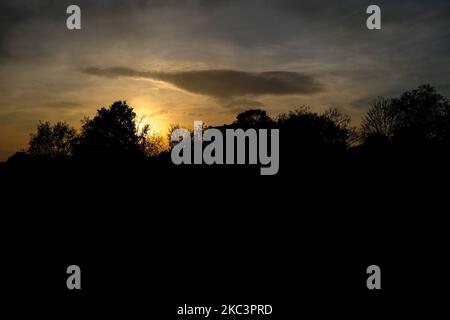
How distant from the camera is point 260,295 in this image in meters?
14.5

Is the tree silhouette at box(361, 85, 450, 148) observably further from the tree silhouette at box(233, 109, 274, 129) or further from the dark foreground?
the dark foreground

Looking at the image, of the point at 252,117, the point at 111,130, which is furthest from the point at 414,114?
the point at 111,130

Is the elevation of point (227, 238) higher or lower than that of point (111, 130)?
lower

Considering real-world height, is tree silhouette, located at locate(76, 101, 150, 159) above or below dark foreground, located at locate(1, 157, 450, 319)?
above

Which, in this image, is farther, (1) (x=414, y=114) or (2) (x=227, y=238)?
(1) (x=414, y=114)

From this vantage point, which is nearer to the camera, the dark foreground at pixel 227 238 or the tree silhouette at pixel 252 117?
the dark foreground at pixel 227 238

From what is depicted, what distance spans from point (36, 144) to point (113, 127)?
24.6m

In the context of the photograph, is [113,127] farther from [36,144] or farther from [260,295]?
[260,295]

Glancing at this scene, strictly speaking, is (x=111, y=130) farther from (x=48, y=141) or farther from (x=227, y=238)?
(x=227, y=238)

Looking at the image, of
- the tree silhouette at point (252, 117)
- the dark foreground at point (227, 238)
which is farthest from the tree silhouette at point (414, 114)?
the dark foreground at point (227, 238)

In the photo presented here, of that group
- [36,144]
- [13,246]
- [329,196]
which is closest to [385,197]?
[329,196]

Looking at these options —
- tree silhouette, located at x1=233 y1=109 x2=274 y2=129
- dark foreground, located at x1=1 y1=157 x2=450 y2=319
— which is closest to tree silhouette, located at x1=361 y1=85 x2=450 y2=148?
tree silhouette, located at x1=233 y1=109 x2=274 y2=129

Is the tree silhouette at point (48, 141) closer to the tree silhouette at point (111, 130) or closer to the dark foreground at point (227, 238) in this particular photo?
the tree silhouette at point (111, 130)

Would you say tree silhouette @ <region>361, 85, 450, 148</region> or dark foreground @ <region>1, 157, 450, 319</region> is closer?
dark foreground @ <region>1, 157, 450, 319</region>
